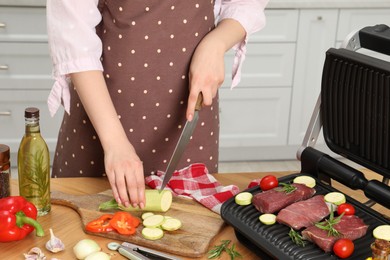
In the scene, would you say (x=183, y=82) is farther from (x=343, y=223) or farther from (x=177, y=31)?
(x=343, y=223)

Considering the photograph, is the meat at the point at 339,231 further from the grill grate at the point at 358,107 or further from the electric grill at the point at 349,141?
the grill grate at the point at 358,107

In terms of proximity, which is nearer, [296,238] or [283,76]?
[296,238]

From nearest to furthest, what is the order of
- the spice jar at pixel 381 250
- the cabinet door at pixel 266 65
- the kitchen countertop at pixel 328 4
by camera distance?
the spice jar at pixel 381 250
the kitchen countertop at pixel 328 4
the cabinet door at pixel 266 65

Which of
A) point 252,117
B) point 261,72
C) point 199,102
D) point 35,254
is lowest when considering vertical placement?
point 252,117

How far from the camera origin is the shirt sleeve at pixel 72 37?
53.0 inches

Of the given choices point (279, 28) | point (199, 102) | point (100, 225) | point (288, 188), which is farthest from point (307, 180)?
point (279, 28)

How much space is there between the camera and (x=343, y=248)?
1069mm

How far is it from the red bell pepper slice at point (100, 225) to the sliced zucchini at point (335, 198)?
41 centimetres

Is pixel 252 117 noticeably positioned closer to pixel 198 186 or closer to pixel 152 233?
pixel 198 186

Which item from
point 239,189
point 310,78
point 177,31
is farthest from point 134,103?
point 310,78

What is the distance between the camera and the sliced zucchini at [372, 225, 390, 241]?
1.11 m

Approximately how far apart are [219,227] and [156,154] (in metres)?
0.36

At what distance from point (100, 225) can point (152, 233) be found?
0.35 ft

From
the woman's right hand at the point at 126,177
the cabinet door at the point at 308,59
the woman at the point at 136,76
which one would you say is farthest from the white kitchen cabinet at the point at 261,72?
the woman's right hand at the point at 126,177
